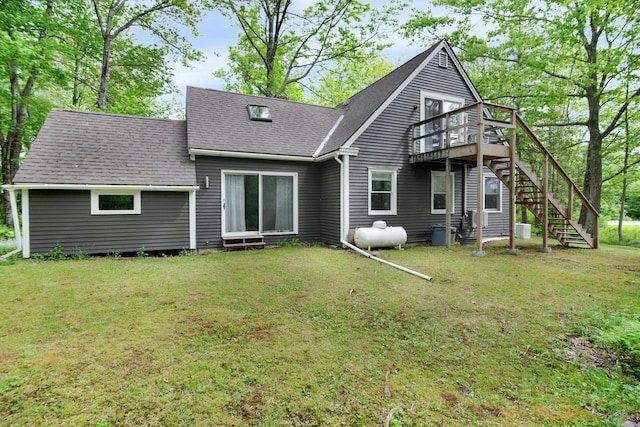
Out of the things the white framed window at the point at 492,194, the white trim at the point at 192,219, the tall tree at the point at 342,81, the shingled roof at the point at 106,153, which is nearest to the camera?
the shingled roof at the point at 106,153

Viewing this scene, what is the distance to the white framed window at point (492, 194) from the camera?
11.6 m

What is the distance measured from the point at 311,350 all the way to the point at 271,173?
731 centimetres

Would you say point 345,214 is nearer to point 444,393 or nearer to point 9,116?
point 444,393

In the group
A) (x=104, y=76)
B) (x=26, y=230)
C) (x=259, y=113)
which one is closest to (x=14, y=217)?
(x=26, y=230)

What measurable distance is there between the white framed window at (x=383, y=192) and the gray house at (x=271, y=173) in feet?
0.12

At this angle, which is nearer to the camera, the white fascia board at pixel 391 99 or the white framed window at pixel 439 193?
the white fascia board at pixel 391 99

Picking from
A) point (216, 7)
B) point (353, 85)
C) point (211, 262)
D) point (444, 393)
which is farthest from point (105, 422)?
point (353, 85)

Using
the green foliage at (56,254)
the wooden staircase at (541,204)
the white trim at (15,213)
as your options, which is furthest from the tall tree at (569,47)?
the white trim at (15,213)

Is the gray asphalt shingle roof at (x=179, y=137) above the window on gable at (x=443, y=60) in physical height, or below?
below

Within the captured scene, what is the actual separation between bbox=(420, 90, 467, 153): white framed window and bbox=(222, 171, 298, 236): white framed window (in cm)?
479

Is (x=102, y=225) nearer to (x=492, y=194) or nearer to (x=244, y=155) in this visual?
(x=244, y=155)

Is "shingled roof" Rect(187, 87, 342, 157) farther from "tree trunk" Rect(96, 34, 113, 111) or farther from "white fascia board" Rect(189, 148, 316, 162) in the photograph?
"tree trunk" Rect(96, 34, 113, 111)

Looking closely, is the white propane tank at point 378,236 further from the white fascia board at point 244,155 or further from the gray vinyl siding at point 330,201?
the white fascia board at point 244,155

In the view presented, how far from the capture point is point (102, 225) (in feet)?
25.5
